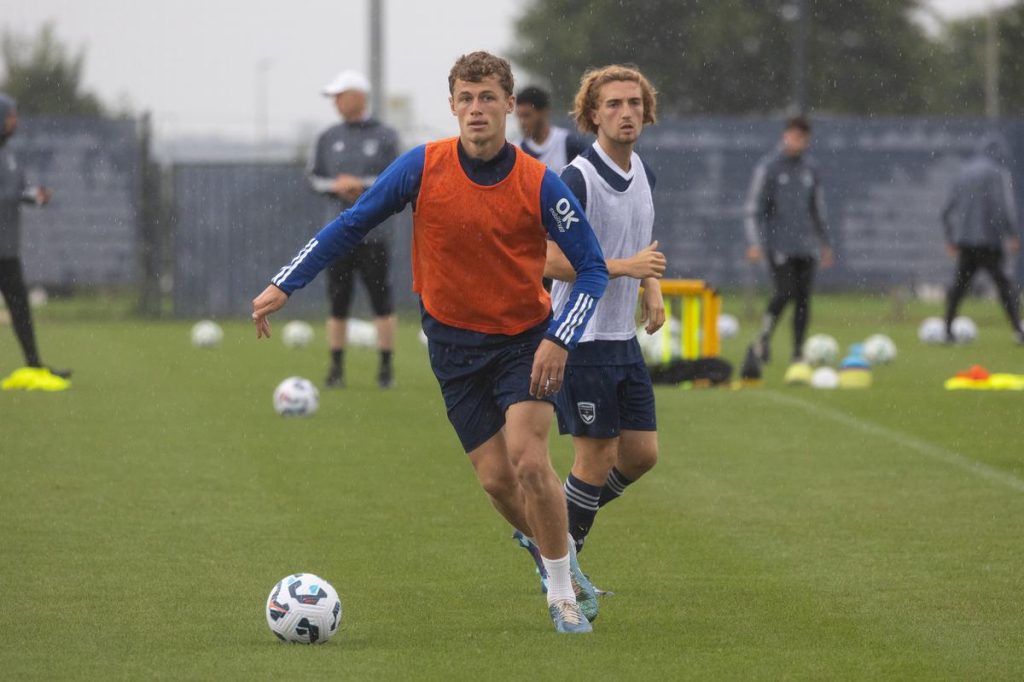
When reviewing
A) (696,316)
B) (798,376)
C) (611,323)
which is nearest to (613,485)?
(611,323)

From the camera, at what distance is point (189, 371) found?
1745cm

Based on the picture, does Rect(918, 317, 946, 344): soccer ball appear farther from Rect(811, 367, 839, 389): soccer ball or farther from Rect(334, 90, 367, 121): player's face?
Rect(334, 90, 367, 121): player's face

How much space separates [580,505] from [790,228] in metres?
10.5

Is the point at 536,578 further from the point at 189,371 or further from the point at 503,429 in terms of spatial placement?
the point at 189,371

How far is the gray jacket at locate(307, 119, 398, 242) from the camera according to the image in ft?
48.5

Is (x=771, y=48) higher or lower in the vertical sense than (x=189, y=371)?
higher

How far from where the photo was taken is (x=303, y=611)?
20.1 feet

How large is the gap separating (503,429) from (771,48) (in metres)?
54.0

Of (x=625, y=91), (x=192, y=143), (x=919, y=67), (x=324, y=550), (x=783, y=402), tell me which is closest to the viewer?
(x=625, y=91)

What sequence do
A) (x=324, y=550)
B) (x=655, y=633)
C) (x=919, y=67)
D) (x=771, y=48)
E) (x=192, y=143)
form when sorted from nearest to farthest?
(x=655, y=633), (x=324, y=550), (x=192, y=143), (x=771, y=48), (x=919, y=67)

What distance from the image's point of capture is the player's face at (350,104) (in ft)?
48.7

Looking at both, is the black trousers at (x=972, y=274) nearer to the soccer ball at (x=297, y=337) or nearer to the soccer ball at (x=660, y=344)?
the soccer ball at (x=660, y=344)

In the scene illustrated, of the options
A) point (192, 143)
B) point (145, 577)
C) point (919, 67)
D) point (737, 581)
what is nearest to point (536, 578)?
point (737, 581)

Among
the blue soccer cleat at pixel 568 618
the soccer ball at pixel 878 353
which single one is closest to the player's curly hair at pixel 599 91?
the blue soccer cleat at pixel 568 618
